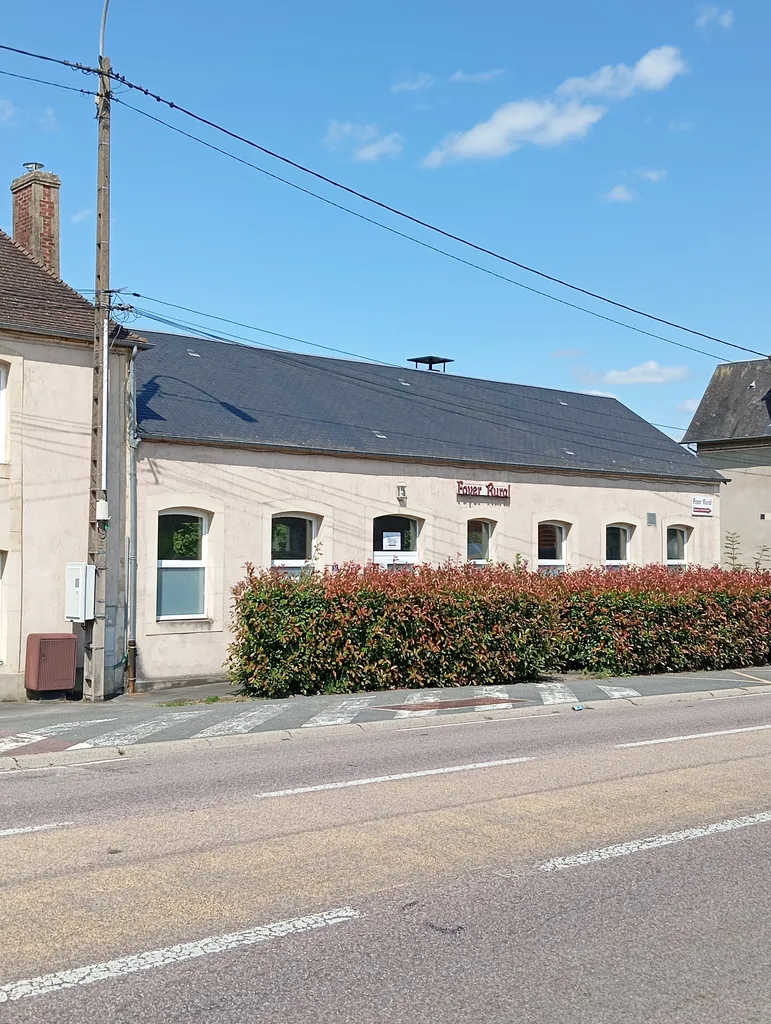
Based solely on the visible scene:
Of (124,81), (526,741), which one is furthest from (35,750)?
(124,81)

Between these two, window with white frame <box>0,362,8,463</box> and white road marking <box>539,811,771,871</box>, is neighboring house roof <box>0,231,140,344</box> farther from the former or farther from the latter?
white road marking <box>539,811,771,871</box>

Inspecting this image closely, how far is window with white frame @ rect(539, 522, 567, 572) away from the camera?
26.3 metres

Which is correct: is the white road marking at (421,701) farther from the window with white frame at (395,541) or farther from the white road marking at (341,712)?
the window with white frame at (395,541)

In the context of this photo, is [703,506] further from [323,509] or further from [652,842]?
[652,842]

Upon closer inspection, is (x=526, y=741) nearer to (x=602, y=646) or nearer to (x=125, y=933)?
(x=125, y=933)

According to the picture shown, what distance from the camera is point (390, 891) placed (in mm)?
5828

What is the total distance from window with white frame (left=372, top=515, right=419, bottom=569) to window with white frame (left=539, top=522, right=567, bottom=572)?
13.6 ft

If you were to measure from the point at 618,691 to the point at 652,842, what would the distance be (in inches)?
368

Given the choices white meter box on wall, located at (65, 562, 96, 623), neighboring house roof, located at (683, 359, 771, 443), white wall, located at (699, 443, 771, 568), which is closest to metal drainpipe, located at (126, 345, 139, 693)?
white meter box on wall, located at (65, 562, 96, 623)

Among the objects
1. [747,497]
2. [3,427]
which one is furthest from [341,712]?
[747,497]

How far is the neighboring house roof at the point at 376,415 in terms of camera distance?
835 inches

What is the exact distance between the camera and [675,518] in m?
29.3

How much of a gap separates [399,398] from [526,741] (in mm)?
16164

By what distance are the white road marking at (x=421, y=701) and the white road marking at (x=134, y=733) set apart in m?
2.69
